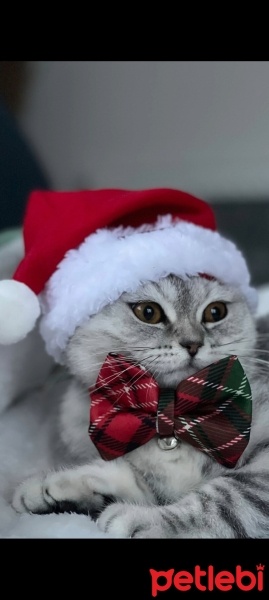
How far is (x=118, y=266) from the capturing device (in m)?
0.87

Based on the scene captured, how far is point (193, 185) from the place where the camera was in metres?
1.49

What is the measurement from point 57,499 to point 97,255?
0.37 metres

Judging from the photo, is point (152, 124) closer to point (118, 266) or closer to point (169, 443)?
point (118, 266)

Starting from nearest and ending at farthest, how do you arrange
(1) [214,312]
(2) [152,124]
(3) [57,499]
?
(3) [57,499] → (1) [214,312] → (2) [152,124]

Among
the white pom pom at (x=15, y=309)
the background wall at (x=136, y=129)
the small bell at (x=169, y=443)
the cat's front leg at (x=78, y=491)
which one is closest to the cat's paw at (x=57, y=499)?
the cat's front leg at (x=78, y=491)

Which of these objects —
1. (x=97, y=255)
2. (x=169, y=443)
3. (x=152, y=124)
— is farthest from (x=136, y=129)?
(x=169, y=443)

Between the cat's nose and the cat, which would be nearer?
the cat

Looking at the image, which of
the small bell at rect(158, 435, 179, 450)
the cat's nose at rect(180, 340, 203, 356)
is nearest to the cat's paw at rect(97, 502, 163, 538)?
the small bell at rect(158, 435, 179, 450)

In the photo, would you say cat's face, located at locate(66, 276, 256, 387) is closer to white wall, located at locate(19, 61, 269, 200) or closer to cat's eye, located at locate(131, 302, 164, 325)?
cat's eye, located at locate(131, 302, 164, 325)

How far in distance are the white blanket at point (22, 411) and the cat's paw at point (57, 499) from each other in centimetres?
2

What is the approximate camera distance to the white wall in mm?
1264

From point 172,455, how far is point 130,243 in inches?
13.0

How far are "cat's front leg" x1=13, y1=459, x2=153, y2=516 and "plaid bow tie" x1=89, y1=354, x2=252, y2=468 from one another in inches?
1.7
